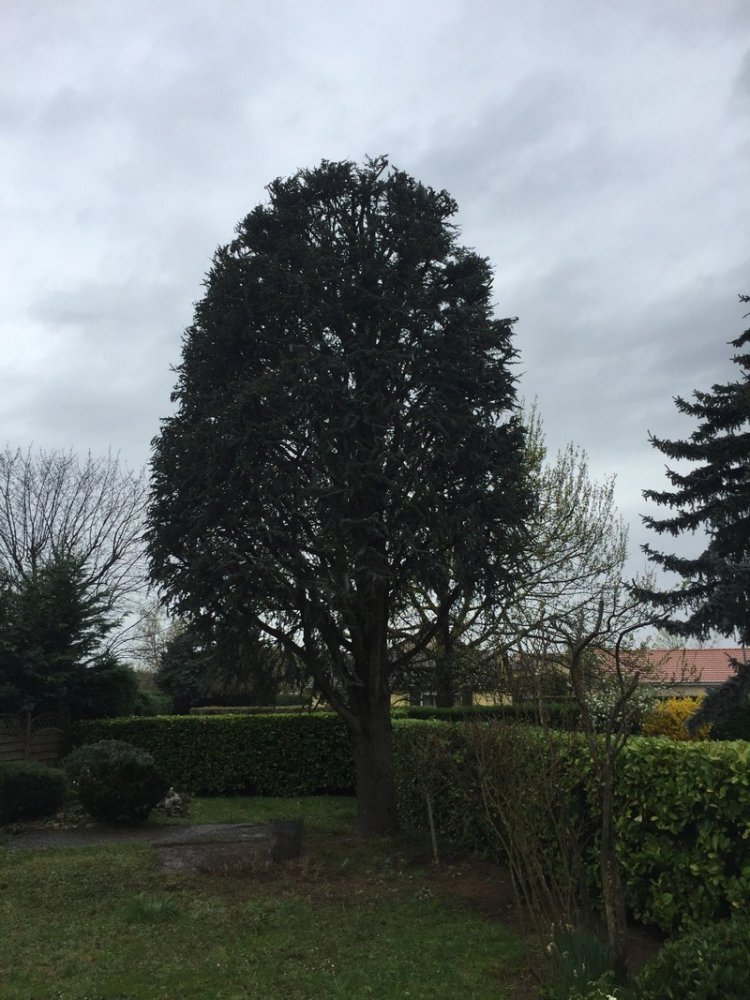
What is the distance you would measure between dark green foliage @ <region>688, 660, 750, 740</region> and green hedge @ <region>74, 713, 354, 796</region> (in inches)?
272

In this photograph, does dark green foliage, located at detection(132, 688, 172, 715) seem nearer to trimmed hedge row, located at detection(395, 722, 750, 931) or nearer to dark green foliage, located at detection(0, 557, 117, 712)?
dark green foliage, located at detection(0, 557, 117, 712)

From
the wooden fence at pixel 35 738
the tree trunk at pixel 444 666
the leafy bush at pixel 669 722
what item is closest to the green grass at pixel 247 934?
the tree trunk at pixel 444 666

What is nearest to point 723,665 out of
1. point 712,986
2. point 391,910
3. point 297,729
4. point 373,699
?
point 297,729

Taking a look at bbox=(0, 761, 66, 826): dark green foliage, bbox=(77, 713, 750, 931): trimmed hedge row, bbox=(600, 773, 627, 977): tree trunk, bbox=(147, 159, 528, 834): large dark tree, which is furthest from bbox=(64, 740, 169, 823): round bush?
bbox=(600, 773, 627, 977): tree trunk

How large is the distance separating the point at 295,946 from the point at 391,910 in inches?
57.1

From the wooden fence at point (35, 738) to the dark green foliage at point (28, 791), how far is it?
104 inches

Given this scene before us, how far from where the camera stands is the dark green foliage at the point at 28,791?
13609mm

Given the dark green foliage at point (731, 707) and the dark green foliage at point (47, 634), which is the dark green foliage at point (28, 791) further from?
the dark green foliage at point (731, 707)

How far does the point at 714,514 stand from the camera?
53.8 ft

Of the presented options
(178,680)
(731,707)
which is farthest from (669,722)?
(178,680)

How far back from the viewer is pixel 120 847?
37.3ft

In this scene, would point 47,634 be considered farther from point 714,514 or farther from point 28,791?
point 714,514

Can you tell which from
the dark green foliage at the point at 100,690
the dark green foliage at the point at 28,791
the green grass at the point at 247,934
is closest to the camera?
the green grass at the point at 247,934

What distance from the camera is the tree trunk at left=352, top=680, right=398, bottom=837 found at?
1187 cm
